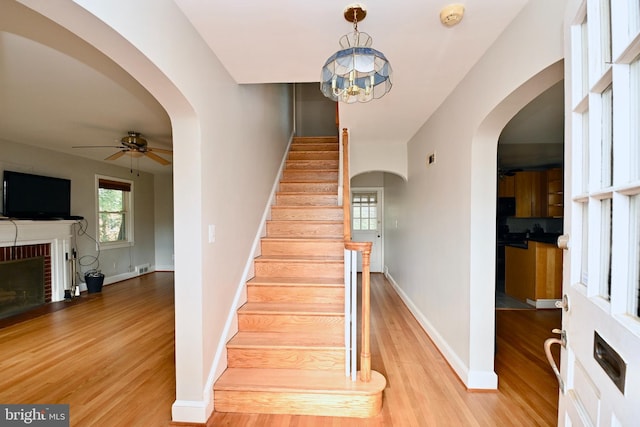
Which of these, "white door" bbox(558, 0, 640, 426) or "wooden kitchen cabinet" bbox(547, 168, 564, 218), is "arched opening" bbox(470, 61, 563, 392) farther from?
"wooden kitchen cabinet" bbox(547, 168, 564, 218)

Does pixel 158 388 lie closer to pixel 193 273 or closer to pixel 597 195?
pixel 193 273

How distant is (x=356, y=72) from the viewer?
1445mm

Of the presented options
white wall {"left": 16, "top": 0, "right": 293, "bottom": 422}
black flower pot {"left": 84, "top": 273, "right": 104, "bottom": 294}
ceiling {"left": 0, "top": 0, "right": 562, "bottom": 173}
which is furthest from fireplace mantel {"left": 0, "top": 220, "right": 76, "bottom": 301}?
white wall {"left": 16, "top": 0, "right": 293, "bottom": 422}

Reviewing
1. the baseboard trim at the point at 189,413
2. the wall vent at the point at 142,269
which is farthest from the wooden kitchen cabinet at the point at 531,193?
the wall vent at the point at 142,269

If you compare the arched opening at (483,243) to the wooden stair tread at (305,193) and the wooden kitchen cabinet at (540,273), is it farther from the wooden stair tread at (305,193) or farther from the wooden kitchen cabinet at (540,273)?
the wooden kitchen cabinet at (540,273)

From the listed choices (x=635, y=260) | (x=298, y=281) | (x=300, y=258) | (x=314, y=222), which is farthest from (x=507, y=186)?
(x=635, y=260)

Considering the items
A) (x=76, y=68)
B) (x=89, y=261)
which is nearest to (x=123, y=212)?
(x=89, y=261)

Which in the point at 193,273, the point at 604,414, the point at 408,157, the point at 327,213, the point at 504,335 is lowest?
the point at 504,335

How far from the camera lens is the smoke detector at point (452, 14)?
4.84 feet

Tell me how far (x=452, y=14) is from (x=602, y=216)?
125 centimetres

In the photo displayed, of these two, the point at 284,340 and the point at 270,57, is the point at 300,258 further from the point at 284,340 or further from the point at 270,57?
the point at 270,57

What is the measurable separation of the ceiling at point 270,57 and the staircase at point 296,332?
1.41m

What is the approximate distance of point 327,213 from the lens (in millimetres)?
3490

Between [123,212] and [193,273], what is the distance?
539 cm
